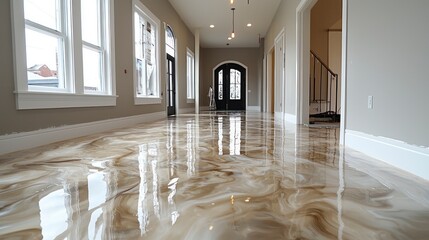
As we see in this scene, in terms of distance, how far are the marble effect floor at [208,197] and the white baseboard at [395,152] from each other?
0.09m

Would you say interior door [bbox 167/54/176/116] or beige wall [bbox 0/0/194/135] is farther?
interior door [bbox 167/54/176/116]

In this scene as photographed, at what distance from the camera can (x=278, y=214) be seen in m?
1.29

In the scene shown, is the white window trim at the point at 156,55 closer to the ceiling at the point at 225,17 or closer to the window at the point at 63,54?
the window at the point at 63,54

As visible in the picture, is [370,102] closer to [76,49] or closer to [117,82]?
[76,49]

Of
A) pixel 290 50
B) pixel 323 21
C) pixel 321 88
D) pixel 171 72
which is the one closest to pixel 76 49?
pixel 290 50

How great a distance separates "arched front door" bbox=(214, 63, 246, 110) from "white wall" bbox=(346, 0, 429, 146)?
13179 mm

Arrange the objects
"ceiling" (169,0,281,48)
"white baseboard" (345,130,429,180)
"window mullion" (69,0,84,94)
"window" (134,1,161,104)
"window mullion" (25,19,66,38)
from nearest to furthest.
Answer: "white baseboard" (345,130,429,180) → "window mullion" (25,19,66,38) → "window mullion" (69,0,84,94) → "window" (134,1,161,104) → "ceiling" (169,0,281,48)

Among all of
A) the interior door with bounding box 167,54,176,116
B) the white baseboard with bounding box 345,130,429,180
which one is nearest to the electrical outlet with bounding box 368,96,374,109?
the white baseboard with bounding box 345,130,429,180

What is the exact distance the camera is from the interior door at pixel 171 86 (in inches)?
371

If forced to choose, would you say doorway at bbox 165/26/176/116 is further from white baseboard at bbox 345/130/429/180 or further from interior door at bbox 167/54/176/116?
white baseboard at bbox 345/130/429/180

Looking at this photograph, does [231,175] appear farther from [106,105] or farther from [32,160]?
→ [106,105]

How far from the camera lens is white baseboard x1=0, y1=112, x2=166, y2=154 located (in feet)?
9.29

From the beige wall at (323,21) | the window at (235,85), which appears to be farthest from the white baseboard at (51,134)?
the window at (235,85)

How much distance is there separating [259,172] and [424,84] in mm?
1234
